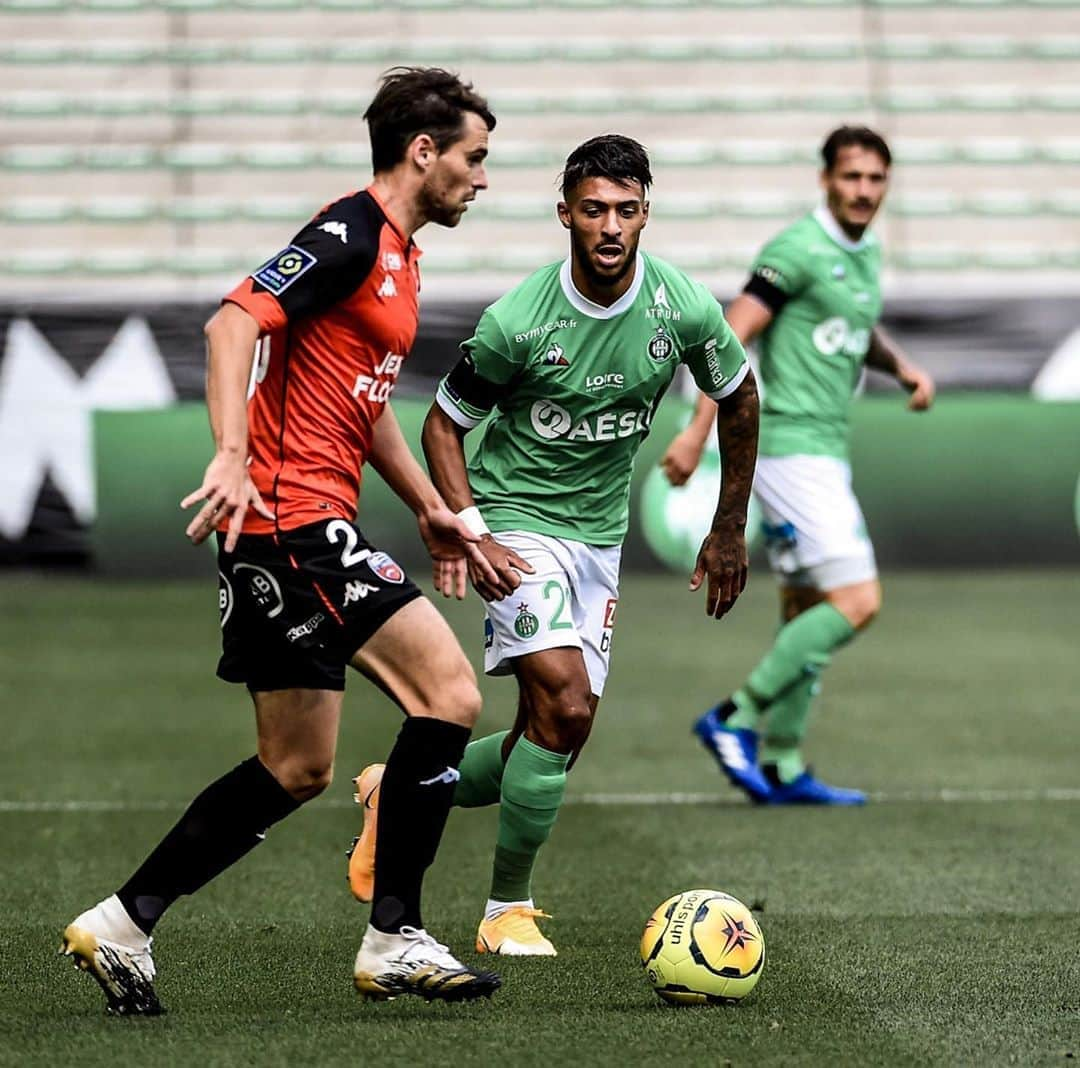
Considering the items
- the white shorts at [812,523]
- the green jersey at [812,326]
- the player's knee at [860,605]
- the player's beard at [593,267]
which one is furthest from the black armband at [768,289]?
the player's beard at [593,267]

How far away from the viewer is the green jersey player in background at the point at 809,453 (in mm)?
7645

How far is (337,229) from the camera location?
4.50 meters

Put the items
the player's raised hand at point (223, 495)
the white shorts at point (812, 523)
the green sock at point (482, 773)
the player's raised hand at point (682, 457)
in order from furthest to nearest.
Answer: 1. the white shorts at point (812, 523)
2. the player's raised hand at point (682, 457)
3. the green sock at point (482, 773)
4. the player's raised hand at point (223, 495)

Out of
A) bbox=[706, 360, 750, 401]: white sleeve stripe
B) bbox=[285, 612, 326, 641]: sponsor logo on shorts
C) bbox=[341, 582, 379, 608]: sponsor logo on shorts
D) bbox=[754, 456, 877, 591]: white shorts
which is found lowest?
bbox=[754, 456, 877, 591]: white shorts

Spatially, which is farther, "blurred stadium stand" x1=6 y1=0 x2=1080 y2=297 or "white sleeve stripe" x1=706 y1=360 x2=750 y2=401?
"blurred stadium stand" x1=6 y1=0 x2=1080 y2=297

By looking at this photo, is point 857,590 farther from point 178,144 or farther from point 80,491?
point 178,144

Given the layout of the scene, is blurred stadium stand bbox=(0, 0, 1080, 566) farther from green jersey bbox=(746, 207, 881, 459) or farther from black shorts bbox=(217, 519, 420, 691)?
black shorts bbox=(217, 519, 420, 691)

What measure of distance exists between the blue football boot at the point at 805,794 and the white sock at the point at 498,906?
252 cm

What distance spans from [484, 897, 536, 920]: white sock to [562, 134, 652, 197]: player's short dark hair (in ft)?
5.80

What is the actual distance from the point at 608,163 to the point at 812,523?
2908 mm

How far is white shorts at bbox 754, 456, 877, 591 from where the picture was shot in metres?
7.70

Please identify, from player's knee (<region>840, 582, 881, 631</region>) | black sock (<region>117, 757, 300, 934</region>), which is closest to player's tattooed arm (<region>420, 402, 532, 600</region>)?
black sock (<region>117, 757, 300, 934</region>)

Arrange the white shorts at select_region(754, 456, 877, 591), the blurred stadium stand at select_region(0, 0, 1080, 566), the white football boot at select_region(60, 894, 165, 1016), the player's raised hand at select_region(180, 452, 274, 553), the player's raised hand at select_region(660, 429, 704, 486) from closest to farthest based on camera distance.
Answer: the player's raised hand at select_region(180, 452, 274, 553)
the white football boot at select_region(60, 894, 165, 1016)
the player's raised hand at select_region(660, 429, 704, 486)
the white shorts at select_region(754, 456, 877, 591)
the blurred stadium stand at select_region(0, 0, 1080, 566)

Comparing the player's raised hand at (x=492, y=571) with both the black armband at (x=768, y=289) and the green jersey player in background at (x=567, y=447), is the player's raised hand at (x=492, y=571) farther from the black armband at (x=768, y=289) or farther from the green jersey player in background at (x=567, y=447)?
the black armband at (x=768, y=289)
